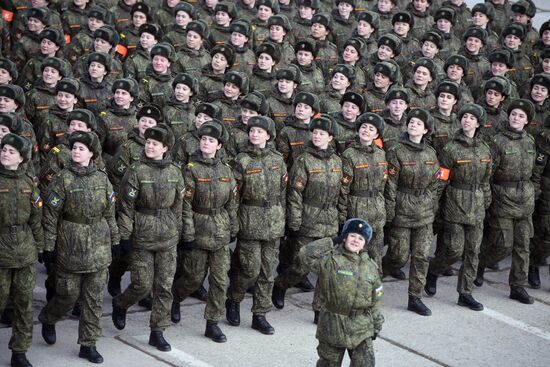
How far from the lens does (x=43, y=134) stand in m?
13.7

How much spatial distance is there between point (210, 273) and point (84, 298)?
1479 millimetres

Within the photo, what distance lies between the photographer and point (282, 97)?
15.1 meters

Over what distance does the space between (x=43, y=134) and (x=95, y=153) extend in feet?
7.33

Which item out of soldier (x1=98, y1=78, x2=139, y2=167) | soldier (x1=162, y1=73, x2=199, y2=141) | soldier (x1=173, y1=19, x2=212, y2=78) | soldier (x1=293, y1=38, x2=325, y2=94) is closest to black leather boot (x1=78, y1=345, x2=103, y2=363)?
soldier (x1=98, y1=78, x2=139, y2=167)

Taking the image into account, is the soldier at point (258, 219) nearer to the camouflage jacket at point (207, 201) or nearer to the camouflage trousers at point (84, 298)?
the camouflage jacket at point (207, 201)

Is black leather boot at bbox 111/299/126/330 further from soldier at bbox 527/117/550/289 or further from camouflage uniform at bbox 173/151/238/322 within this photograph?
soldier at bbox 527/117/550/289

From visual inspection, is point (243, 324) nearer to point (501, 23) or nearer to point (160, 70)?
point (160, 70)

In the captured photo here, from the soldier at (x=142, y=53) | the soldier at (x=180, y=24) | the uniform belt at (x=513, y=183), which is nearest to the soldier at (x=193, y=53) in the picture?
the soldier at (x=142, y=53)

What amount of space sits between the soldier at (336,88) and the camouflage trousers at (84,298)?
4.79m

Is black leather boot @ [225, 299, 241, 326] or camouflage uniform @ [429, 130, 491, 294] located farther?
camouflage uniform @ [429, 130, 491, 294]

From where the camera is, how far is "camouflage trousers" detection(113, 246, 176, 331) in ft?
39.7

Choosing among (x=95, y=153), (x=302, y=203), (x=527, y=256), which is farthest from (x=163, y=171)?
(x=527, y=256)

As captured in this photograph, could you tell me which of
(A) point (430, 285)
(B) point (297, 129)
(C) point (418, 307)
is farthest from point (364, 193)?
(A) point (430, 285)

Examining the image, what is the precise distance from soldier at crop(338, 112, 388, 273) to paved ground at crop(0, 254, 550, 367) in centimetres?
102
